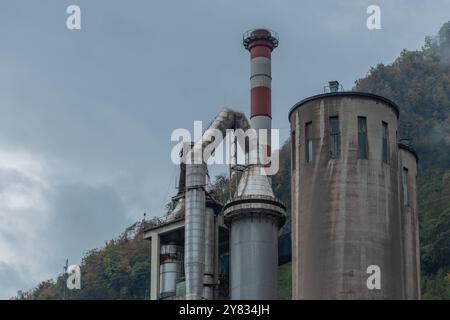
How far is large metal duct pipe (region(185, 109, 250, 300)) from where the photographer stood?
67.7m

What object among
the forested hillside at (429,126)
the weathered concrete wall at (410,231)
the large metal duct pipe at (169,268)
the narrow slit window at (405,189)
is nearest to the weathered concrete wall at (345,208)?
the weathered concrete wall at (410,231)

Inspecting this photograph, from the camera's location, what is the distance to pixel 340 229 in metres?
60.3

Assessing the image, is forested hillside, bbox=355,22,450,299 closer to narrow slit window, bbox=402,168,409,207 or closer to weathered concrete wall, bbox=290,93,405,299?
narrow slit window, bbox=402,168,409,207

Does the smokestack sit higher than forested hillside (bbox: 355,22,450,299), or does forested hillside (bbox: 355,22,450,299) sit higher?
forested hillside (bbox: 355,22,450,299)

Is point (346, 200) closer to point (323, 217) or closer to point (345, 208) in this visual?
point (345, 208)

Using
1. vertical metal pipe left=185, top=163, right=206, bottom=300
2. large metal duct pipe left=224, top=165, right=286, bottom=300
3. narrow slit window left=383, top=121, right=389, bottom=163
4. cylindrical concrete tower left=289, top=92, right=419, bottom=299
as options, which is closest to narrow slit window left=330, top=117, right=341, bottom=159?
cylindrical concrete tower left=289, top=92, right=419, bottom=299

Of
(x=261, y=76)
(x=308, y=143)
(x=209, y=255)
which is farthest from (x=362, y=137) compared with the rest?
(x=261, y=76)

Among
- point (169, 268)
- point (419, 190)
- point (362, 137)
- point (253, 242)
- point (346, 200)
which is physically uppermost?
point (419, 190)

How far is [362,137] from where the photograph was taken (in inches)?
2480

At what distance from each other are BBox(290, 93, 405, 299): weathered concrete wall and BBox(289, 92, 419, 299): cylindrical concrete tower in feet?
0.21

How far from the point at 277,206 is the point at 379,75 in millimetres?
102614

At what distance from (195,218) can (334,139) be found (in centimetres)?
1245

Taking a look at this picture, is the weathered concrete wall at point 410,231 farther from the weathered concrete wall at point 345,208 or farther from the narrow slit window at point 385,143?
the weathered concrete wall at point 345,208
